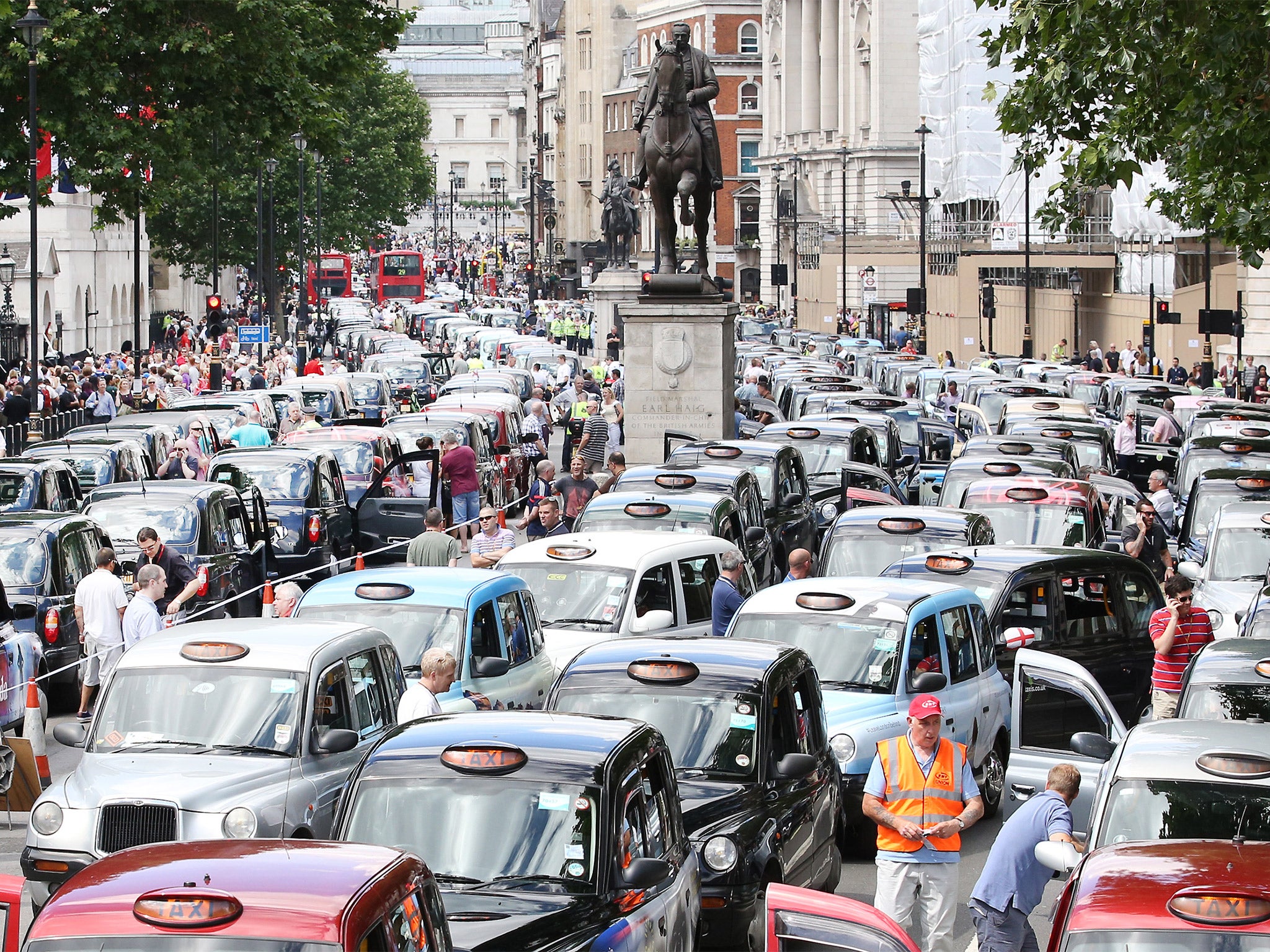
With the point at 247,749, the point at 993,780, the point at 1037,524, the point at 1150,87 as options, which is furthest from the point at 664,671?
the point at 1150,87

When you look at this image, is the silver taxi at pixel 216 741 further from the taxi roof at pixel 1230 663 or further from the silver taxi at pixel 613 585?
the taxi roof at pixel 1230 663

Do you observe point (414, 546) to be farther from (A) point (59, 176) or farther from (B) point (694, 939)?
(A) point (59, 176)

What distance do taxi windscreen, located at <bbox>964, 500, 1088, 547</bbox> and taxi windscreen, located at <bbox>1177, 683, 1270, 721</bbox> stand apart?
8571 mm

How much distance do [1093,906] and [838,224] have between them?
363ft

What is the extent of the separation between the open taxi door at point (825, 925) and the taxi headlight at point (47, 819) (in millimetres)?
4705

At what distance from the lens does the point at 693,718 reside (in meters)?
10.9

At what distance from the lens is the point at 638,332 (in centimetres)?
3075

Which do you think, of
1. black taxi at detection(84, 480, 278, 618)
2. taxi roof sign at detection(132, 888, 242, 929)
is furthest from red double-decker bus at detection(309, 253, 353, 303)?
taxi roof sign at detection(132, 888, 242, 929)

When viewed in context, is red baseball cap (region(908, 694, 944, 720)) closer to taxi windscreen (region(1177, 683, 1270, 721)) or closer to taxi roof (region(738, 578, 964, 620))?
taxi windscreen (region(1177, 683, 1270, 721))

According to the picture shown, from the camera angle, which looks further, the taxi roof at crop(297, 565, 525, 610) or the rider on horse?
the rider on horse

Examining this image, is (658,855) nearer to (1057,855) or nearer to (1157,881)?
(1057,855)

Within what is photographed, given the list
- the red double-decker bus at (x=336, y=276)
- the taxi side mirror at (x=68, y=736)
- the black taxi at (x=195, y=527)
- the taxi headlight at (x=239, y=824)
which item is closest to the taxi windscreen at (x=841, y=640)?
the taxi headlight at (x=239, y=824)

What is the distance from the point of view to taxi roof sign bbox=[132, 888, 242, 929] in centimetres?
620

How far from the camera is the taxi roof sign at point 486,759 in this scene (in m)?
8.66
